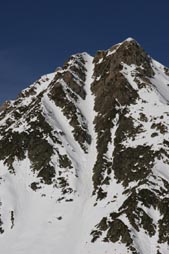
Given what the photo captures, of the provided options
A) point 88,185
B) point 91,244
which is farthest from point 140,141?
point 91,244

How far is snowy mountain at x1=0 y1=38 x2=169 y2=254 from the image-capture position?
68.0 meters

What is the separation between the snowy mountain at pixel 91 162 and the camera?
223 feet

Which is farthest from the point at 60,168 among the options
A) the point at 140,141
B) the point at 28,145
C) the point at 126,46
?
the point at 126,46

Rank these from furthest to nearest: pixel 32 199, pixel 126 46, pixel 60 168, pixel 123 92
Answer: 1. pixel 126 46
2. pixel 123 92
3. pixel 60 168
4. pixel 32 199

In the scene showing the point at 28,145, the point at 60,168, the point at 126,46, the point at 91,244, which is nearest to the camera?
the point at 91,244

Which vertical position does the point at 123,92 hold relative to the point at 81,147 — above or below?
above

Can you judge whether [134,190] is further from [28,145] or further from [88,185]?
[28,145]

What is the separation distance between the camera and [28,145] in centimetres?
9338

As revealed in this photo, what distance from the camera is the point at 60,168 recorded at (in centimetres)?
8706

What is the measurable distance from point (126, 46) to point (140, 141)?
142 ft

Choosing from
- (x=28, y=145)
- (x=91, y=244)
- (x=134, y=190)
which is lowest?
(x=91, y=244)

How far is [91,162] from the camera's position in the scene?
297ft

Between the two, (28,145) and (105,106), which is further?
(105,106)

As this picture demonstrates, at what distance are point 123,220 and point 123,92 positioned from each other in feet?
148
